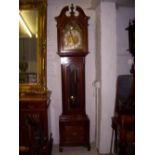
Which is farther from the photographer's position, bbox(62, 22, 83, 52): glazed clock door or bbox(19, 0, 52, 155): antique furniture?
bbox(62, 22, 83, 52): glazed clock door

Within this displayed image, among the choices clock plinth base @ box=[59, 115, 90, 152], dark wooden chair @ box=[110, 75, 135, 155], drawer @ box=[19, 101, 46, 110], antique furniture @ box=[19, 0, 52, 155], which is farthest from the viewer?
clock plinth base @ box=[59, 115, 90, 152]

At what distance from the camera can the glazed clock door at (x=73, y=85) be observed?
11.0 ft

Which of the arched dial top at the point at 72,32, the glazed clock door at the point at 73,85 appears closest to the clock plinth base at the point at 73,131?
the glazed clock door at the point at 73,85

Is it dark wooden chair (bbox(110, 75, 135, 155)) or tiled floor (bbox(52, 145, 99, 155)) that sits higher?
dark wooden chair (bbox(110, 75, 135, 155))

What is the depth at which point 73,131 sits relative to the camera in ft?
11.0

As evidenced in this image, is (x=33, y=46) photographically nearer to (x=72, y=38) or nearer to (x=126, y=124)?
(x=72, y=38)

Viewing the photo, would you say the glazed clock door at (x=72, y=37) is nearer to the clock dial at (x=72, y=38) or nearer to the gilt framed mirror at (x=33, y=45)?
the clock dial at (x=72, y=38)

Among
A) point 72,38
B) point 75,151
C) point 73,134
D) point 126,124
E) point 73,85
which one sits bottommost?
point 75,151

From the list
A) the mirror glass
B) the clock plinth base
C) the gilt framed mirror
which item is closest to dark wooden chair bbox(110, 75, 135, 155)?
the clock plinth base

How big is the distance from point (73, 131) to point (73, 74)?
823mm

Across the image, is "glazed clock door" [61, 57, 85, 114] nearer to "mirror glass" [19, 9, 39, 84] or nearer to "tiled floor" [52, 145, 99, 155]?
"mirror glass" [19, 9, 39, 84]

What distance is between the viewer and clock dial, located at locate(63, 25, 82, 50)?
339 cm

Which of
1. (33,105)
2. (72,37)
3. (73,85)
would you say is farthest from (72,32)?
(33,105)

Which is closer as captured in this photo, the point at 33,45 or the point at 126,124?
the point at 126,124
